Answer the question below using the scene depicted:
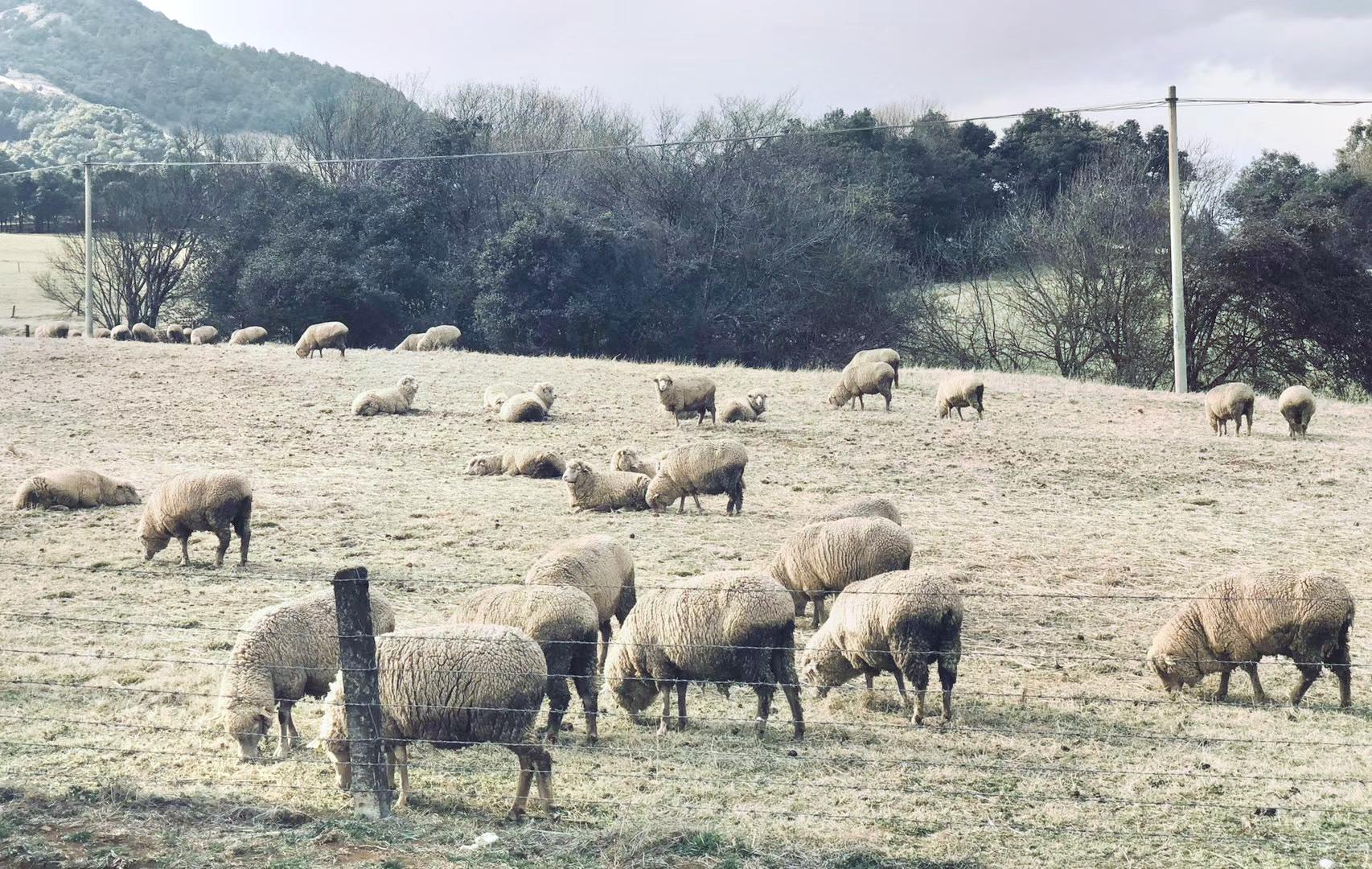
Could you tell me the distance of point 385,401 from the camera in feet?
75.0

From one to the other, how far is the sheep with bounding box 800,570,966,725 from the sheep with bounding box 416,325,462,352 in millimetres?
27007

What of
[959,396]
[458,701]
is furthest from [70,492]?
[959,396]

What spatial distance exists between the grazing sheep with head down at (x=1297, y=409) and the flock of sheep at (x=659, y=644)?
46.4ft

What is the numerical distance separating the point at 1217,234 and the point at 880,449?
2531 centimetres

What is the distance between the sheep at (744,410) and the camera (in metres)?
22.8

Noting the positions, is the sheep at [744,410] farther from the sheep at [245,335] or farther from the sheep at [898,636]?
the sheep at [245,335]

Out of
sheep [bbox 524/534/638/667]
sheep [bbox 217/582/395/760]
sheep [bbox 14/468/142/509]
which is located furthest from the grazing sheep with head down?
sheep [bbox 217/582/395/760]

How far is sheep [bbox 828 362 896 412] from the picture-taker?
953 inches

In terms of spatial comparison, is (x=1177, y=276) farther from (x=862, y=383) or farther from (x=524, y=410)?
(x=524, y=410)

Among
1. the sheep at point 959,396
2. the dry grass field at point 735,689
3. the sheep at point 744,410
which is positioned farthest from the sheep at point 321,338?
the sheep at point 959,396

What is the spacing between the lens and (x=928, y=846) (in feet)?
21.2

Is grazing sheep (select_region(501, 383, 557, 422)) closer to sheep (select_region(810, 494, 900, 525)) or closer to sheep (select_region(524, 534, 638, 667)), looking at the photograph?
sheep (select_region(810, 494, 900, 525))

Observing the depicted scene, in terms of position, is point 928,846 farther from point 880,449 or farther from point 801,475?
point 880,449

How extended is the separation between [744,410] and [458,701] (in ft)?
53.3
